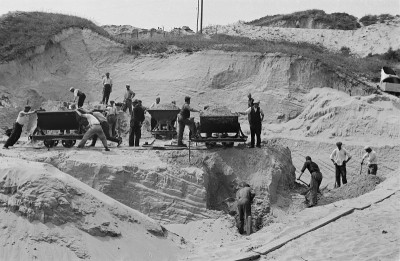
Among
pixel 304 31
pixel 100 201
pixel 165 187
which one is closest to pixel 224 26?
pixel 304 31

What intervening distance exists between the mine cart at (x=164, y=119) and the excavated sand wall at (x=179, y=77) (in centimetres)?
767

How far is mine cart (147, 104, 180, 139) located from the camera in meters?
19.7

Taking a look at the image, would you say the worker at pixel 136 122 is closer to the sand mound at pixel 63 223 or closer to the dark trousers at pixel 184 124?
the dark trousers at pixel 184 124

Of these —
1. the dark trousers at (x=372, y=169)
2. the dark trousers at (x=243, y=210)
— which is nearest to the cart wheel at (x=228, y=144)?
the dark trousers at (x=243, y=210)

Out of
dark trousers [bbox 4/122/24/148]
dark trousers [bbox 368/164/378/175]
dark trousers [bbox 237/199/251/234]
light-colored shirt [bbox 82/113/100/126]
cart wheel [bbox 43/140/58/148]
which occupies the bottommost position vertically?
dark trousers [bbox 237/199/251/234]

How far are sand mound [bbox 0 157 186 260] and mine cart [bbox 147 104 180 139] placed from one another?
8.06 metres

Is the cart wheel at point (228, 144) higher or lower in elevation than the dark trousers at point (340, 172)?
higher

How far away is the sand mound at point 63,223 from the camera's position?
401 inches

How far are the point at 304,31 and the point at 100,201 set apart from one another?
138ft

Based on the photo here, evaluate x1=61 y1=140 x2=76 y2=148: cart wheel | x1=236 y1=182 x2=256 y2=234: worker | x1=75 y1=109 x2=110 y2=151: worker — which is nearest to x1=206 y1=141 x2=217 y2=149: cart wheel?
x1=75 y1=109 x2=110 y2=151: worker

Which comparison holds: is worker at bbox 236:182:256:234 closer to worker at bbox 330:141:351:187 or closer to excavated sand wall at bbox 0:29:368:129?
worker at bbox 330:141:351:187

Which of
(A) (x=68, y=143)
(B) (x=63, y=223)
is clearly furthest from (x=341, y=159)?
(B) (x=63, y=223)

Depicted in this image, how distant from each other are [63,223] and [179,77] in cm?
1908

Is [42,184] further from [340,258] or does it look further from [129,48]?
[129,48]
